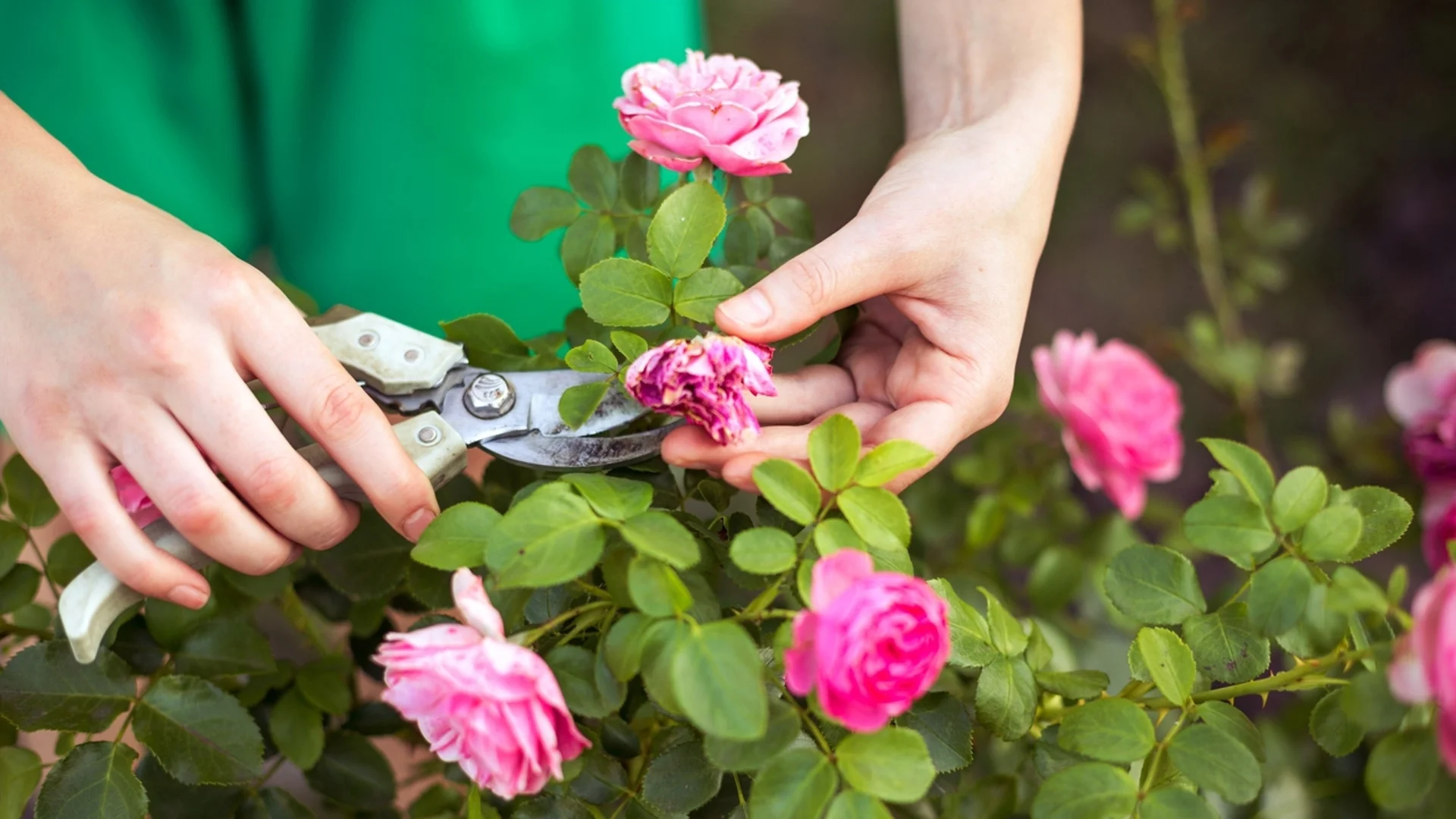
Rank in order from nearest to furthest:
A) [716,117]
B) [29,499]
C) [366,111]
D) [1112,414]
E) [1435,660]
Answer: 1. [1435,660]
2. [716,117]
3. [29,499]
4. [1112,414]
5. [366,111]

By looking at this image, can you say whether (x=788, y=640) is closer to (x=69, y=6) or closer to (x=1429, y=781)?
(x=1429, y=781)

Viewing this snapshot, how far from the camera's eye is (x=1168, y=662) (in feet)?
2.19

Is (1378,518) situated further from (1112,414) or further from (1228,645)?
(1112,414)

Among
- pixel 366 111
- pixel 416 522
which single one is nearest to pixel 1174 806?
pixel 416 522

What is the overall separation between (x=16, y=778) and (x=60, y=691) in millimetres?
81

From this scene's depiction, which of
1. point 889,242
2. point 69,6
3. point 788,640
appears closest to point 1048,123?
point 889,242

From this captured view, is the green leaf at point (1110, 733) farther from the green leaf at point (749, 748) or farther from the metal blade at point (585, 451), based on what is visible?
the metal blade at point (585, 451)

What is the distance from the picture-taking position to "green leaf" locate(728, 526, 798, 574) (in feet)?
1.93

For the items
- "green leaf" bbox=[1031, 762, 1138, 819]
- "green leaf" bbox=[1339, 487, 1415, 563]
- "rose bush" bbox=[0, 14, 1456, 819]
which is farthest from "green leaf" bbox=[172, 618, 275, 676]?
"green leaf" bbox=[1339, 487, 1415, 563]

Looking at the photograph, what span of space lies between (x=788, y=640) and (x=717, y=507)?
0.64 ft

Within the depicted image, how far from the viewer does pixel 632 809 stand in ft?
2.32

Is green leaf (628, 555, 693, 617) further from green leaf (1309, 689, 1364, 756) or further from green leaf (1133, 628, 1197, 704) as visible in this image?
green leaf (1309, 689, 1364, 756)

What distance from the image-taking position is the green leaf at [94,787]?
27.6 inches

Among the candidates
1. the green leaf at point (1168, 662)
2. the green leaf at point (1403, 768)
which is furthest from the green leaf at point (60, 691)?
the green leaf at point (1403, 768)
